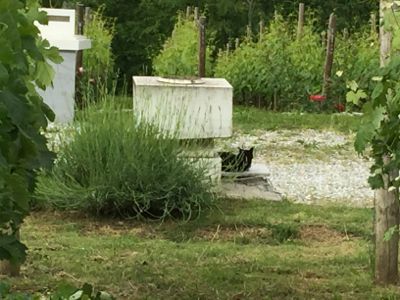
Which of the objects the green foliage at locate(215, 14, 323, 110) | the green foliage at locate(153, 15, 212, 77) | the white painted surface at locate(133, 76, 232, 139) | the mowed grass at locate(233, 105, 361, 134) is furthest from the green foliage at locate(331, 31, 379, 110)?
the white painted surface at locate(133, 76, 232, 139)

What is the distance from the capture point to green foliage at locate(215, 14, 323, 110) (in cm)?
1440

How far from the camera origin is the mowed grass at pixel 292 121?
1126cm

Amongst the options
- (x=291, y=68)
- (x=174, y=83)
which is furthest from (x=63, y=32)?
(x=291, y=68)

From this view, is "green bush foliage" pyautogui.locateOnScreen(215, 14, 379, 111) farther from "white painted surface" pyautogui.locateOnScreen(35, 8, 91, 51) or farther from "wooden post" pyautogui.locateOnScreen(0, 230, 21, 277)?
"wooden post" pyautogui.locateOnScreen(0, 230, 21, 277)

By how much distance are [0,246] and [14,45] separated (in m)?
0.57

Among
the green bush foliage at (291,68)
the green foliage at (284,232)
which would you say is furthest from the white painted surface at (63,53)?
the green foliage at (284,232)

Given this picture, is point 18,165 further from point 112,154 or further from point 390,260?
point 112,154

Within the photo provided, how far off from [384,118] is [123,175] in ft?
9.65

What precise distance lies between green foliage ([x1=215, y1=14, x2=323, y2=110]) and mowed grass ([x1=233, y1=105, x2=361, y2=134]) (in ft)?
4.46

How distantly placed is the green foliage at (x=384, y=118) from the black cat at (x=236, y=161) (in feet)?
12.1

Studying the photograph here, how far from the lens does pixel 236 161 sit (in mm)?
7293

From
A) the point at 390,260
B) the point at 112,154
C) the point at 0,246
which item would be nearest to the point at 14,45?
the point at 0,246

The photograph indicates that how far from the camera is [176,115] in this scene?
6.45 meters

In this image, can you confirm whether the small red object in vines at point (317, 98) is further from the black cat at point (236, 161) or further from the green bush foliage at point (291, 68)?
the black cat at point (236, 161)
